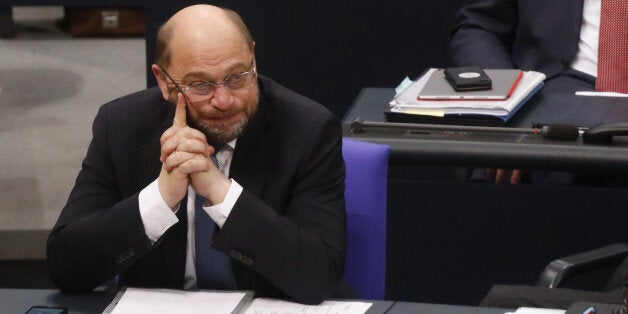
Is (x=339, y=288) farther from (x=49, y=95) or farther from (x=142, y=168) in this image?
(x=49, y=95)

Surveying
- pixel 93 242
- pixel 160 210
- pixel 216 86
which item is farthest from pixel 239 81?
pixel 93 242

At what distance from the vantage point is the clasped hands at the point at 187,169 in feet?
7.68

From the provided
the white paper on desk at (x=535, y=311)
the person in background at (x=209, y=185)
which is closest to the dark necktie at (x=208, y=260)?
the person in background at (x=209, y=185)

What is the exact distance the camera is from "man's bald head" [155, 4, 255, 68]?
2.44m

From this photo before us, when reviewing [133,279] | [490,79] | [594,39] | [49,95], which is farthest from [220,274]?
[49,95]

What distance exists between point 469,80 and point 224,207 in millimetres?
1037

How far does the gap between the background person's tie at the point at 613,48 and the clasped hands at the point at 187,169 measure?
1656 millimetres

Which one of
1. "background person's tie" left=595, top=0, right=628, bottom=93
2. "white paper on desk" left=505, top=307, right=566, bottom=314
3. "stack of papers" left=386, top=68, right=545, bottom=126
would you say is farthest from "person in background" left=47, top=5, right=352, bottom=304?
"background person's tie" left=595, top=0, right=628, bottom=93

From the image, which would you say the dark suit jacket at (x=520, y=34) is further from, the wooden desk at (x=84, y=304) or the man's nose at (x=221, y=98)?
the wooden desk at (x=84, y=304)

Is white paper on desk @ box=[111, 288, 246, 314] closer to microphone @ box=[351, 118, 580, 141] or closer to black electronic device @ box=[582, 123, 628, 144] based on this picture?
microphone @ box=[351, 118, 580, 141]

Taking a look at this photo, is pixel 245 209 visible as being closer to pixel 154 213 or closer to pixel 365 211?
pixel 154 213

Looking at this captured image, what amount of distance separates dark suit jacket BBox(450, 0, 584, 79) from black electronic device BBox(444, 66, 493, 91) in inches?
17.8

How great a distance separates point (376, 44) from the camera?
453 cm

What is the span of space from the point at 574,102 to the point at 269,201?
44.1 inches
